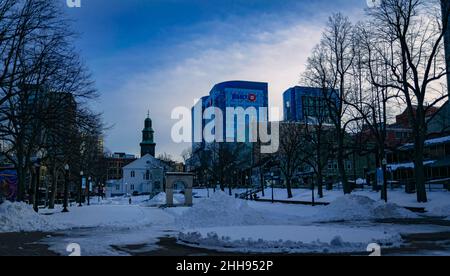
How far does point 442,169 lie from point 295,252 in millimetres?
48048

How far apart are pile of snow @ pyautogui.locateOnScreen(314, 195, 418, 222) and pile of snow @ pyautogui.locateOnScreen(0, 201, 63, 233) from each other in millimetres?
14475

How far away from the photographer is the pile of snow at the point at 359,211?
80.3 feet

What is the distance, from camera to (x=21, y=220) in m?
20.5

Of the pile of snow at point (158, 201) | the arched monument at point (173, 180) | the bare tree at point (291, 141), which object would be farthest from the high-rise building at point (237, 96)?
the pile of snow at point (158, 201)

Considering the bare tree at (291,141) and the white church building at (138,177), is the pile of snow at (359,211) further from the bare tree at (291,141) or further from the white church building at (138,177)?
the white church building at (138,177)

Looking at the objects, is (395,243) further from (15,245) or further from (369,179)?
(369,179)

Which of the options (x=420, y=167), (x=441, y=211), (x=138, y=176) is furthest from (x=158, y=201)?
(x=138, y=176)

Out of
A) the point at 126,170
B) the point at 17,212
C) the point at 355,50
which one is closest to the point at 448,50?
the point at 355,50

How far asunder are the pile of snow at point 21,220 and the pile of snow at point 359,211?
1447cm

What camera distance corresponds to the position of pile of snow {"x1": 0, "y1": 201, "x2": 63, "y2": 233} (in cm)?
1945

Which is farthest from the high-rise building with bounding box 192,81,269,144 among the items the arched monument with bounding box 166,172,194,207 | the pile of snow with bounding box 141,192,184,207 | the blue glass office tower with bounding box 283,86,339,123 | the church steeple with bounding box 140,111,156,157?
the church steeple with bounding box 140,111,156,157

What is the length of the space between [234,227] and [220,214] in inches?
248

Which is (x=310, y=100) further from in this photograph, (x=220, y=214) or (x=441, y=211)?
(x=220, y=214)

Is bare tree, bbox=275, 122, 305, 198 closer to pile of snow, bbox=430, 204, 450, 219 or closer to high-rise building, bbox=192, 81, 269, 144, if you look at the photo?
high-rise building, bbox=192, 81, 269, 144
